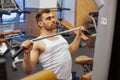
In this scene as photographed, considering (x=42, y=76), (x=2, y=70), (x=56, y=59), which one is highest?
(x=2, y=70)

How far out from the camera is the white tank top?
6.59ft

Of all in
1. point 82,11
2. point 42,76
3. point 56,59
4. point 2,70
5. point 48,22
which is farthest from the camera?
point 82,11

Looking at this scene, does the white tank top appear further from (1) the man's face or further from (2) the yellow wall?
(2) the yellow wall

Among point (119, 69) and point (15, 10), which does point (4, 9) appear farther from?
point (119, 69)

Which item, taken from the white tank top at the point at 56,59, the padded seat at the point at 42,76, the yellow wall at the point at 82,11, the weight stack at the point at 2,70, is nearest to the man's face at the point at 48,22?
the white tank top at the point at 56,59

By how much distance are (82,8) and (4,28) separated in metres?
3.54

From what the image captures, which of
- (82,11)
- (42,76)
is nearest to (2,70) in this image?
(42,76)

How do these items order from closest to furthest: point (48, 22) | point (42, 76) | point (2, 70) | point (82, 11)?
1. point (2, 70)
2. point (42, 76)
3. point (48, 22)
4. point (82, 11)

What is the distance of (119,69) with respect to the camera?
72 cm

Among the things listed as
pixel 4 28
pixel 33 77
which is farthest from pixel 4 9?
pixel 33 77

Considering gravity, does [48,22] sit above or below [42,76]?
above

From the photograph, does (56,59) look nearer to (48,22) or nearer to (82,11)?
(48,22)

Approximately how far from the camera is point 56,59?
2.02 m

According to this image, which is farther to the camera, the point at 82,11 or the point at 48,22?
the point at 82,11
